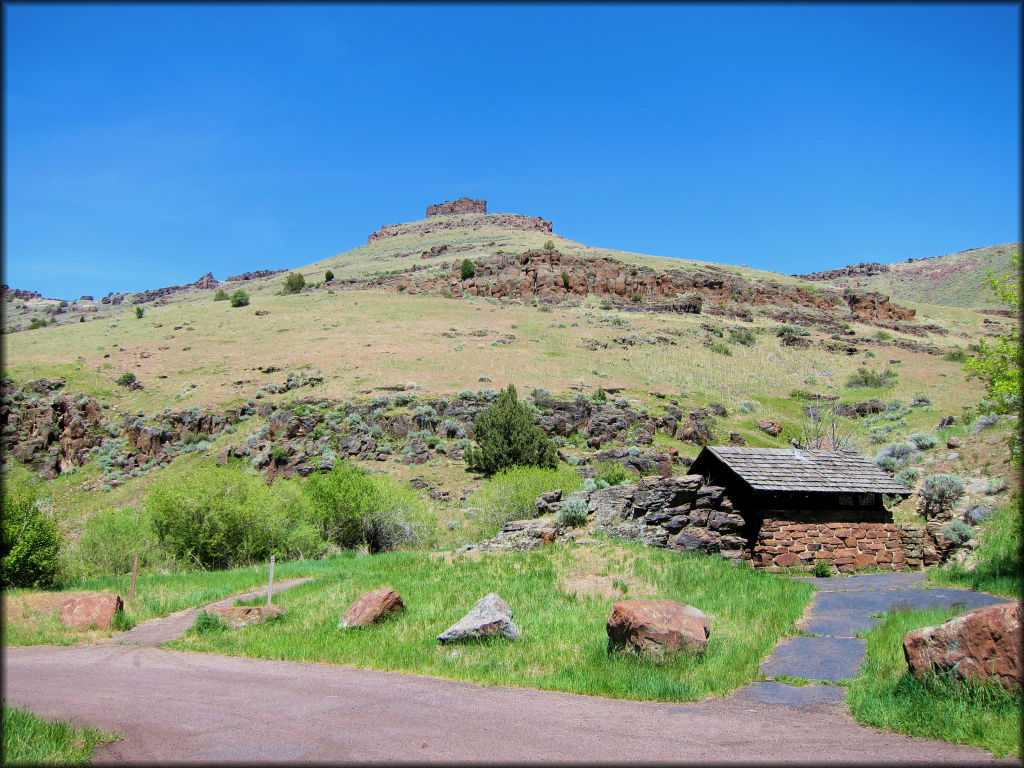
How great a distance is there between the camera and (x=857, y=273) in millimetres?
173500

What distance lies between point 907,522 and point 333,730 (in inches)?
746

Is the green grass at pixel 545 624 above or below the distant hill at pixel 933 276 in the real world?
below

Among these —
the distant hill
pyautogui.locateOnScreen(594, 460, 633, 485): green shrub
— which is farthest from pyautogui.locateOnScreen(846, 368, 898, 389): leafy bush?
the distant hill

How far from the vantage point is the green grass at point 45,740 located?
553 centimetres

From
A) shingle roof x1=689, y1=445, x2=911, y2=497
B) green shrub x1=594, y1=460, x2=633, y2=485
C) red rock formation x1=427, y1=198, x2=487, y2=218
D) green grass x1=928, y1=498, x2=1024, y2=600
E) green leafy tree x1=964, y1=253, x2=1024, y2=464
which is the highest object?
red rock formation x1=427, y1=198, x2=487, y2=218

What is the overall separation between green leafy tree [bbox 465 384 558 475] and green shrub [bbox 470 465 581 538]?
6804 mm

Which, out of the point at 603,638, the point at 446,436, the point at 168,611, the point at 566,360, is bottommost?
the point at 168,611

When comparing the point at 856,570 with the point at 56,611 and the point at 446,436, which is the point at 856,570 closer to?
the point at 56,611

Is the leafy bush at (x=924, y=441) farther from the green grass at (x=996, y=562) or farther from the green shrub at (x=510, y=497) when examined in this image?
the green shrub at (x=510, y=497)

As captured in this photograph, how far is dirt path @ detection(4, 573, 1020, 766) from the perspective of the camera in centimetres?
588

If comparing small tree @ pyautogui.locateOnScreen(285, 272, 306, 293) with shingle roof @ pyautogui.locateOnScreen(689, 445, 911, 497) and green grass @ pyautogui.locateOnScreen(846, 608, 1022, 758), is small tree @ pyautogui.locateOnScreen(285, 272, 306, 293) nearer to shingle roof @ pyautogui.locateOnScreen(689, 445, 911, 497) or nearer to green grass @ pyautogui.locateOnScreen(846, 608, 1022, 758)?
shingle roof @ pyautogui.locateOnScreen(689, 445, 911, 497)

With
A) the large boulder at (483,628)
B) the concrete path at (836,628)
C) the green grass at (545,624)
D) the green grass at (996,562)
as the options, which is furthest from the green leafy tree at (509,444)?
the large boulder at (483,628)

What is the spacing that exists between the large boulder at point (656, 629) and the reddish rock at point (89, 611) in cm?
1121

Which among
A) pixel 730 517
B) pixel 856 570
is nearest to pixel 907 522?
pixel 856 570
